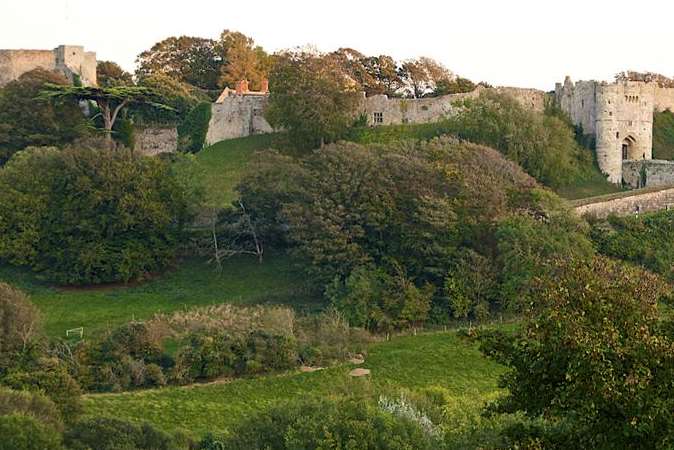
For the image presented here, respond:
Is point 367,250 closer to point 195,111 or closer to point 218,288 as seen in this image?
point 218,288

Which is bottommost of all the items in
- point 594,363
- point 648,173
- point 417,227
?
point 417,227

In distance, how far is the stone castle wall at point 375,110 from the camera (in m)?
50.0

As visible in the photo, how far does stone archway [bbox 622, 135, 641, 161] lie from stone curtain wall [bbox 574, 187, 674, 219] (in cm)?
464

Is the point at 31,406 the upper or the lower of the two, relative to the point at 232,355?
upper

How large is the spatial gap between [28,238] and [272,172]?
8.85 meters

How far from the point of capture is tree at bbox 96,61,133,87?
62.2 m

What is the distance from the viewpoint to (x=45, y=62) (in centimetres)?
5866

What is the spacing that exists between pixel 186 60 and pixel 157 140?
42.6 feet

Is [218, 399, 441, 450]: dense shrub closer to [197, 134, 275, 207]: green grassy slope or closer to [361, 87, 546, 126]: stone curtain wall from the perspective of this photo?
[197, 134, 275, 207]: green grassy slope

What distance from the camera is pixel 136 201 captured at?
4228 cm

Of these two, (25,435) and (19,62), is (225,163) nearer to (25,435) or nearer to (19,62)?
(19,62)

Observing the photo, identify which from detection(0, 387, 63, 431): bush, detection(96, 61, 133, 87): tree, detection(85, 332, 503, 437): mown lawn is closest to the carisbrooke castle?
detection(96, 61, 133, 87): tree

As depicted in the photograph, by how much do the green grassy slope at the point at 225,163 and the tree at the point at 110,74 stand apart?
11.7 meters

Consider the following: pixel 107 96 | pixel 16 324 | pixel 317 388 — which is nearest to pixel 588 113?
pixel 107 96
